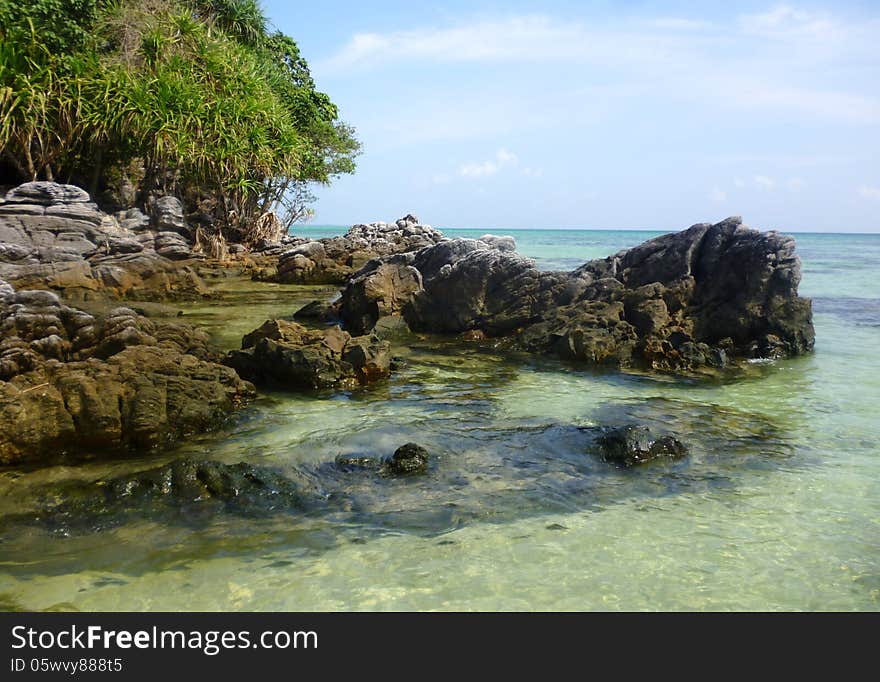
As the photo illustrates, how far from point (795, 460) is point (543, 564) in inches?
136

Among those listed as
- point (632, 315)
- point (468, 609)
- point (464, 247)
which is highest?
point (464, 247)

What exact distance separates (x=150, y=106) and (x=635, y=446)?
22.2 m

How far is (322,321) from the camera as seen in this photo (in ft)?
49.9

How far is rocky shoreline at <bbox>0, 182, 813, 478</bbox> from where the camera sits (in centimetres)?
681

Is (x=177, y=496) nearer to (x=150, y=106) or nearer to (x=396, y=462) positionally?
(x=396, y=462)

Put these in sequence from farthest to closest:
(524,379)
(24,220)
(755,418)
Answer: (24,220) → (524,379) → (755,418)

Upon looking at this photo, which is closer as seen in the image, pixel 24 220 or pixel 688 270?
pixel 688 270

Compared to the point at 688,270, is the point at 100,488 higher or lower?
lower

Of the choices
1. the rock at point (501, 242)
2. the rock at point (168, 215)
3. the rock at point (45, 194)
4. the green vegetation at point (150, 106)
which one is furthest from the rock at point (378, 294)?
the rock at point (168, 215)

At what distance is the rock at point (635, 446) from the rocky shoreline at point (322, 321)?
2.2 inches

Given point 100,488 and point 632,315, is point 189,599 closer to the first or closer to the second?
point 100,488

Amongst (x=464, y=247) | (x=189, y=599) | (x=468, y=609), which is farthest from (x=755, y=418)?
(x=464, y=247)

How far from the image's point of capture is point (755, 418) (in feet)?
27.1
